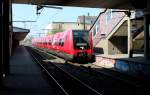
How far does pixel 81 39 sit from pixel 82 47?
70 centimetres

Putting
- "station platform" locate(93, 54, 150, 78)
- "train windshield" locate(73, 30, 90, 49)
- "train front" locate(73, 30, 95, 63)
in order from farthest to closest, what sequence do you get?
1. "train windshield" locate(73, 30, 90, 49)
2. "train front" locate(73, 30, 95, 63)
3. "station platform" locate(93, 54, 150, 78)

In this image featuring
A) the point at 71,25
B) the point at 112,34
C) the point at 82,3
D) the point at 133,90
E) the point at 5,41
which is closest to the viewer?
the point at 133,90

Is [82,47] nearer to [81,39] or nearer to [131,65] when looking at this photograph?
[81,39]

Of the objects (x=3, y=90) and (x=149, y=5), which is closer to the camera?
(x=3, y=90)

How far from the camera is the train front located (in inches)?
1225

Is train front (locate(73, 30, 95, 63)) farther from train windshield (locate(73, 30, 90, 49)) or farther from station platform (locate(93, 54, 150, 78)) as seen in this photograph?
station platform (locate(93, 54, 150, 78))

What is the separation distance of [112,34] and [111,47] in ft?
6.91

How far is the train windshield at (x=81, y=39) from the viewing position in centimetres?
3159

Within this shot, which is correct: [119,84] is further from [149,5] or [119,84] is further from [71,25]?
[71,25]

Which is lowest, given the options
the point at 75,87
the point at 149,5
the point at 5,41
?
the point at 75,87

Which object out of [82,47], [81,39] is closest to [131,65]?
[82,47]

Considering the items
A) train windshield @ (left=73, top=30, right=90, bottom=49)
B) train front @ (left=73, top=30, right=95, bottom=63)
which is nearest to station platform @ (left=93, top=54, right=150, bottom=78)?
train front @ (left=73, top=30, right=95, bottom=63)

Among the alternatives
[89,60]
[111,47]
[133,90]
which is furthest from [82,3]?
[111,47]

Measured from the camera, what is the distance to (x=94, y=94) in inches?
559
